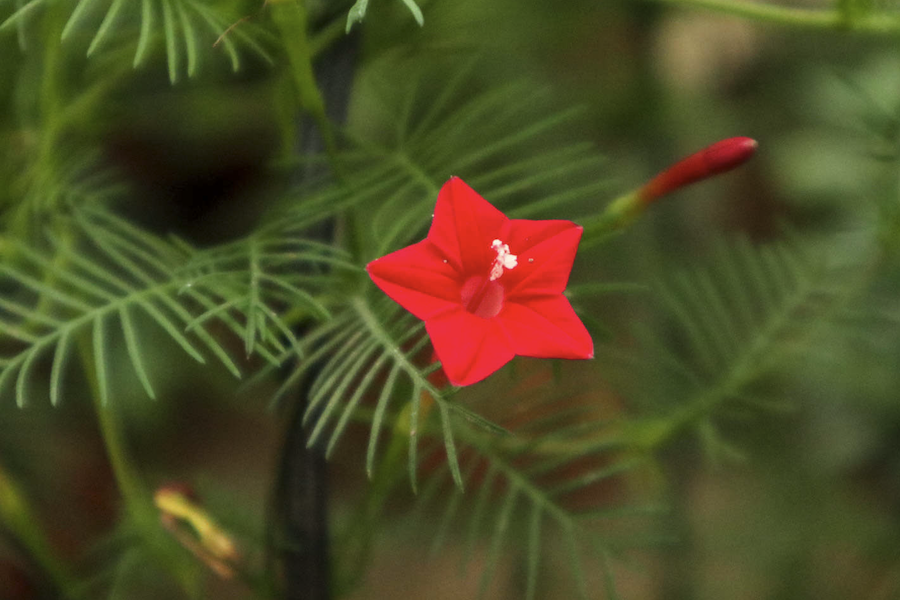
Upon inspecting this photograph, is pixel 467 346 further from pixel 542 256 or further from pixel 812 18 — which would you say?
pixel 812 18

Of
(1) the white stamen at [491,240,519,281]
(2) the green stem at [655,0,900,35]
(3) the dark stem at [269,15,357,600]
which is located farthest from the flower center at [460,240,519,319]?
(2) the green stem at [655,0,900,35]

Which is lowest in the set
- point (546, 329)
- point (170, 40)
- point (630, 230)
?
point (630, 230)

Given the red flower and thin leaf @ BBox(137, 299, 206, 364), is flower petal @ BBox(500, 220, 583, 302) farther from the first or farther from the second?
thin leaf @ BBox(137, 299, 206, 364)

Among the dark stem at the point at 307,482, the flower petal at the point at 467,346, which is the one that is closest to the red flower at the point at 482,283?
the flower petal at the point at 467,346

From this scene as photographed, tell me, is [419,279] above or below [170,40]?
below

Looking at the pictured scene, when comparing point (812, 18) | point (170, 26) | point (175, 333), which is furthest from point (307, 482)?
point (812, 18)
